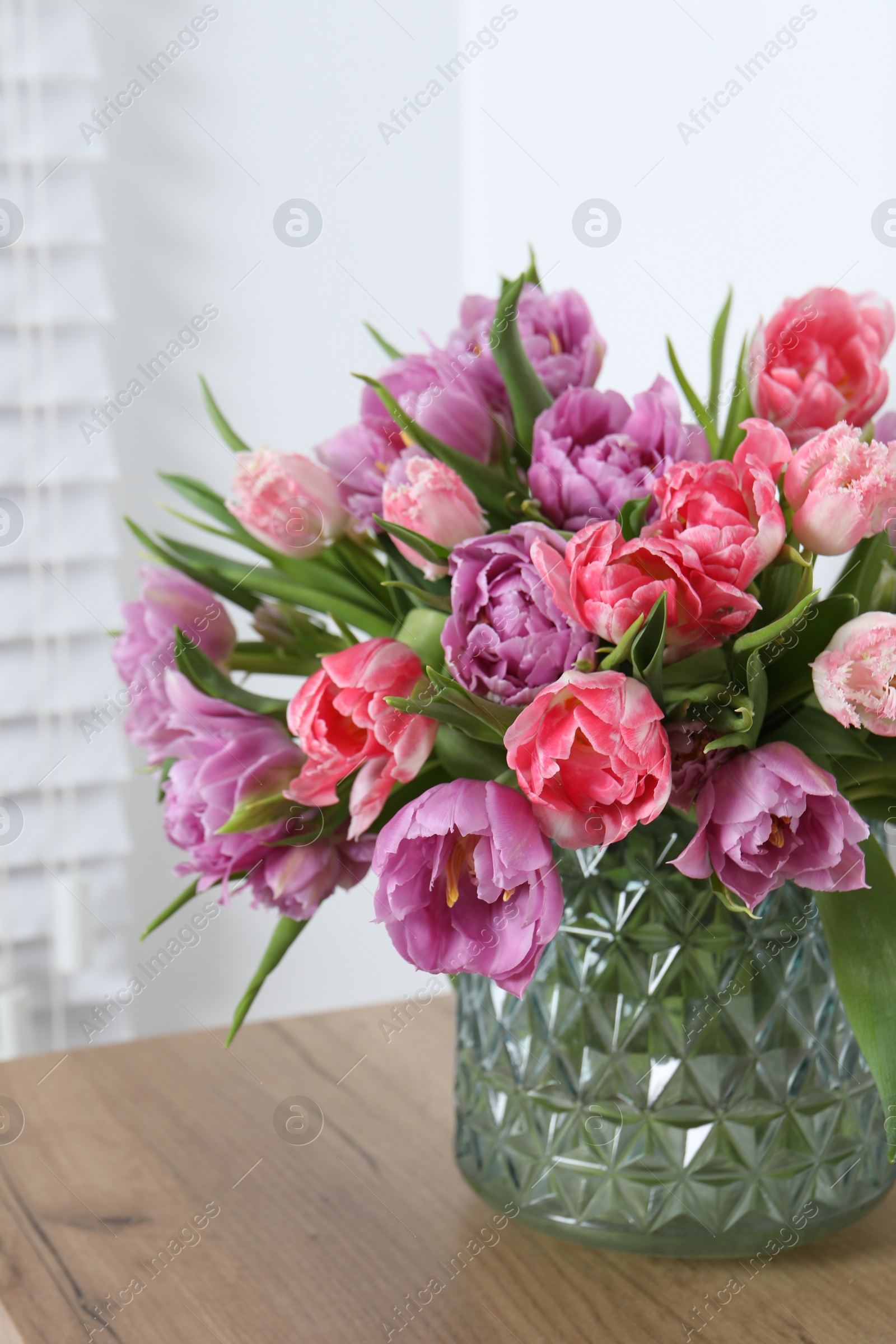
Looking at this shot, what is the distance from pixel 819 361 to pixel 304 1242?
0.46 meters

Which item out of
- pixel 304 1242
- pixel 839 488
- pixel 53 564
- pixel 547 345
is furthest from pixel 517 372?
pixel 53 564

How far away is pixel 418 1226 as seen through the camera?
0.59m

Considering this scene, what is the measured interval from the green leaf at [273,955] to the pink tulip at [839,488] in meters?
0.26

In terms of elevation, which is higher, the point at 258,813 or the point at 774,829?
the point at 258,813

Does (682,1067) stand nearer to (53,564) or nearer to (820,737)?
(820,737)

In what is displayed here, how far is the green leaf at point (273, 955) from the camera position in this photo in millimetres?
526

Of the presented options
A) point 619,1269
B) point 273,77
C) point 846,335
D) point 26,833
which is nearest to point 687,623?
point 846,335

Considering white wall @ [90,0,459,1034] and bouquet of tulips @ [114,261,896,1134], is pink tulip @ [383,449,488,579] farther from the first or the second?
white wall @ [90,0,459,1034]

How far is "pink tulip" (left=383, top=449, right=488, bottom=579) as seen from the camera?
477 mm

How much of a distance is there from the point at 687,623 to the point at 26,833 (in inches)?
47.4

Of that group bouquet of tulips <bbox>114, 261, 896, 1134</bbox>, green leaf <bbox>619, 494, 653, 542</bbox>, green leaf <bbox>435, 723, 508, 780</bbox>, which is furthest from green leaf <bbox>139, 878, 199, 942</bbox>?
green leaf <bbox>619, 494, 653, 542</bbox>

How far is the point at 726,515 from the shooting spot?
0.44 metres

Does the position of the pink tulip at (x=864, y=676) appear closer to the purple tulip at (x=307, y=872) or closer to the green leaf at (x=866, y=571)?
the green leaf at (x=866, y=571)

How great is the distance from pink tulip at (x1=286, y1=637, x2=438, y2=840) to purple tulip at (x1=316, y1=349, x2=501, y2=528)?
94 millimetres
